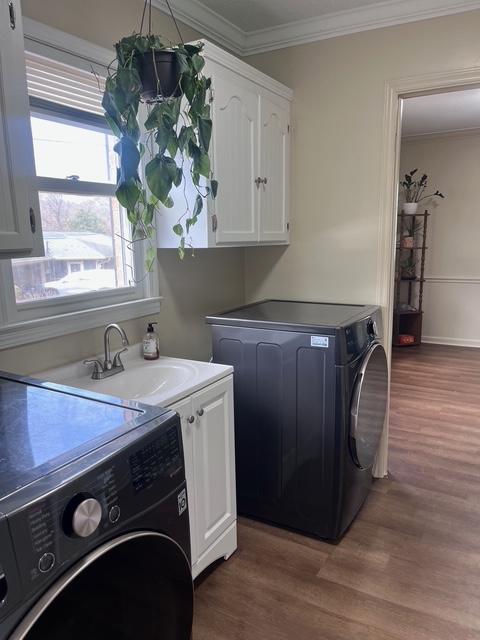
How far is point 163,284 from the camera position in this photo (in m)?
2.32

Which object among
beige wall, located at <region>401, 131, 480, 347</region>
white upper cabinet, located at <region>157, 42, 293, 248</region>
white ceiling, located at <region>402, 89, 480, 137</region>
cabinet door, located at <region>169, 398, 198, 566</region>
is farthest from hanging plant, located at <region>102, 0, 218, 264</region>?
beige wall, located at <region>401, 131, 480, 347</region>

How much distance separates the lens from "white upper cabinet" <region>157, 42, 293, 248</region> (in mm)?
2084

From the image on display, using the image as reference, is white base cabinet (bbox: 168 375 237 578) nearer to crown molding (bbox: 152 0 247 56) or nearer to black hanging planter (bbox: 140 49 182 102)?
black hanging planter (bbox: 140 49 182 102)

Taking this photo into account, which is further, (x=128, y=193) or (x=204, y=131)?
(x=204, y=131)

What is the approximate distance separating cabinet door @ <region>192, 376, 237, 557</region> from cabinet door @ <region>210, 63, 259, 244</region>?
0.74 m

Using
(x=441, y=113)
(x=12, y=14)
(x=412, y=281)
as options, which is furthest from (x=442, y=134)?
(x=12, y=14)

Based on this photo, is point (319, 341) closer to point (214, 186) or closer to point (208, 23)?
point (214, 186)

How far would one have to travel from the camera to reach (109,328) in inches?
74.8

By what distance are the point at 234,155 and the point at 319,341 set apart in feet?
3.13

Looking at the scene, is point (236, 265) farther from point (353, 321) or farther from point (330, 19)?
point (330, 19)

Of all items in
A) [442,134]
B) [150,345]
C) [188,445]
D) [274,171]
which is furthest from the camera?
[442,134]

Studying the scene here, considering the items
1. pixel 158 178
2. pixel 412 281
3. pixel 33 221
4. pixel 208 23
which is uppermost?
pixel 208 23

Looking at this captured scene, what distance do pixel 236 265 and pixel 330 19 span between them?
1389mm

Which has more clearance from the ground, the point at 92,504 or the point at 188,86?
the point at 188,86
